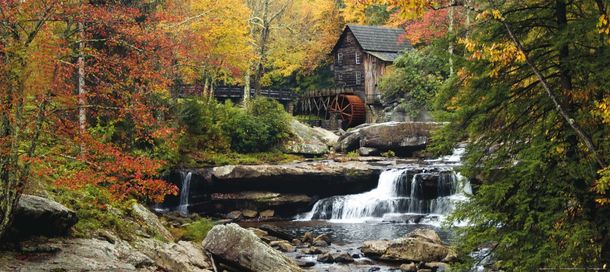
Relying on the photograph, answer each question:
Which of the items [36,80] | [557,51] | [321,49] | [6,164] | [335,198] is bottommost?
[335,198]

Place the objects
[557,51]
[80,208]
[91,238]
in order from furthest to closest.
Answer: [80,208], [91,238], [557,51]

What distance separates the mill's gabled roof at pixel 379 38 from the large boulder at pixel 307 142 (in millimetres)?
13958

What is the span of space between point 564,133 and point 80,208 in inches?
324

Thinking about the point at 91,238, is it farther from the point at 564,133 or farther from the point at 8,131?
the point at 564,133

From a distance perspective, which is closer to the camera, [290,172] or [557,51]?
[557,51]

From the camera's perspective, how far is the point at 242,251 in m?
9.70

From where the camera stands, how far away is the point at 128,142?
19.0 metres

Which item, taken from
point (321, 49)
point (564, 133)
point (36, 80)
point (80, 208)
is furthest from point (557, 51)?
point (321, 49)

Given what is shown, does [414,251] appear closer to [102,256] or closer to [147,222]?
[147,222]

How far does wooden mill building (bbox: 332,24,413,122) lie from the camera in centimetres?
4122

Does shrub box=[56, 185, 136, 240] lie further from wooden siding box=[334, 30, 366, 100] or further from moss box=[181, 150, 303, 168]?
wooden siding box=[334, 30, 366, 100]

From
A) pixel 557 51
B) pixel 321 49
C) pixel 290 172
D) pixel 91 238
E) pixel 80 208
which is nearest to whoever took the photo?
pixel 557 51

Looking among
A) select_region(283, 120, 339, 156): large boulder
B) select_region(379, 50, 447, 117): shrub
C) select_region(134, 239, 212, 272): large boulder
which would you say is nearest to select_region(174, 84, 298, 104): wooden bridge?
select_region(379, 50, 447, 117): shrub

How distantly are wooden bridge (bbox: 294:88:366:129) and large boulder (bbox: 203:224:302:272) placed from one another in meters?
30.6
